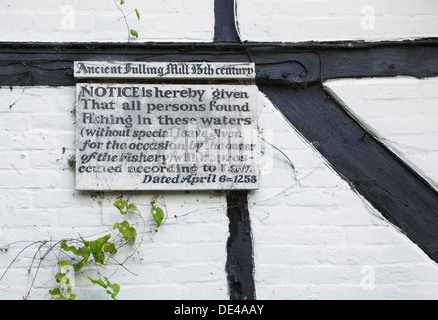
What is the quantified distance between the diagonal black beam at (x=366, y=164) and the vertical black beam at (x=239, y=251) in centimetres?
50

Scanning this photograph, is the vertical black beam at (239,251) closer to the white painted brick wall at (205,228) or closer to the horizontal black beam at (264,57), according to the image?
the white painted brick wall at (205,228)

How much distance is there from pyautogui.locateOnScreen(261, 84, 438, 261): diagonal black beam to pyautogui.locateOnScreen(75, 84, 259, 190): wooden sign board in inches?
10.0

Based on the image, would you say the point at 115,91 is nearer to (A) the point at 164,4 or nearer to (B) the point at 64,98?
(B) the point at 64,98

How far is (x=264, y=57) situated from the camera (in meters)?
2.38

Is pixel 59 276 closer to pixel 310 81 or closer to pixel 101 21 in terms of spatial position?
pixel 101 21

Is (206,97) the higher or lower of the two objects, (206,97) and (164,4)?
the lower

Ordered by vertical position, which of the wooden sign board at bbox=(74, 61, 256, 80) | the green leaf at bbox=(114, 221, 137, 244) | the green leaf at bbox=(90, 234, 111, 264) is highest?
the wooden sign board at bbox=(74, 61, 256, 80)

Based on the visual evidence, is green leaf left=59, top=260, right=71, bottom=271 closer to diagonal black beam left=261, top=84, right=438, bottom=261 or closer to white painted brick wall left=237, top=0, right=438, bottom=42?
diagonal black beam left=261, top=84, right=438, bottom=261

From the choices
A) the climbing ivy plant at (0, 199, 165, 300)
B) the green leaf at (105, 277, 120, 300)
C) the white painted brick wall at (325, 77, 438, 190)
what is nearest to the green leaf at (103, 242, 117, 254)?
the climbing ivy plant at (0, 199, 165, 300)

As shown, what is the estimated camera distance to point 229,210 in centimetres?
226

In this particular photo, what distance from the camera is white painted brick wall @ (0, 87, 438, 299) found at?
219cm

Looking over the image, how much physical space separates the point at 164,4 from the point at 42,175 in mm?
1072

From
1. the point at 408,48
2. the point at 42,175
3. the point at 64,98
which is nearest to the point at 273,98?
the point at 408,48

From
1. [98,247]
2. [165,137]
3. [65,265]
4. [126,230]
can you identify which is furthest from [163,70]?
[65,265]
